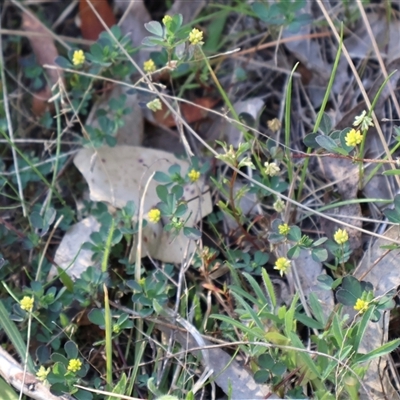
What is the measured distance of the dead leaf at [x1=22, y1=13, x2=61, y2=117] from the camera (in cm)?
230

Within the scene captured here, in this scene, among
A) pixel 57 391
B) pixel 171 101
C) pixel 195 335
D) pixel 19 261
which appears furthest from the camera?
pixel 171 101

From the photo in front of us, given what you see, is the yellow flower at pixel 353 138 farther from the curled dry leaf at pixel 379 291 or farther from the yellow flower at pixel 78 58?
the yellow flower at pixel 78 58

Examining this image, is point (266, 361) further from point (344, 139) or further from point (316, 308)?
point (344, 139)

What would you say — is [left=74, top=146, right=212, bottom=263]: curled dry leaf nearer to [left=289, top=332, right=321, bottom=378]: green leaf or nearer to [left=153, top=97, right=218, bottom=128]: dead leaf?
[left=153, top=97, right=218, bottom=128]: dead leaf

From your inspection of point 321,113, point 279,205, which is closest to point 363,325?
point 279,205

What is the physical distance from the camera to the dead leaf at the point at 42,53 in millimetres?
2301

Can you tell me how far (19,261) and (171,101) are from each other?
0.78 m

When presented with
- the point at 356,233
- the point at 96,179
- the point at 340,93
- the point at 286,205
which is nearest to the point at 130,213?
the point at 96,179

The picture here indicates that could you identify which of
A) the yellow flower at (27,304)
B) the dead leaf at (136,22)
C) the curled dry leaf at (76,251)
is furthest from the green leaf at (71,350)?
the dead leaf at (136,22)

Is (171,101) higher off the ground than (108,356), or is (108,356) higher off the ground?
(171,101)

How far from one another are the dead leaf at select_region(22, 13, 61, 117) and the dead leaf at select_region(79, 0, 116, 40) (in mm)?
147

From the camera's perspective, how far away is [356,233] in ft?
6.08

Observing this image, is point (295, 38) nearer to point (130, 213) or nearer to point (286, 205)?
point (286, 205)

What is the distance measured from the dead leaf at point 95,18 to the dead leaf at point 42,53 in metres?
0.15
